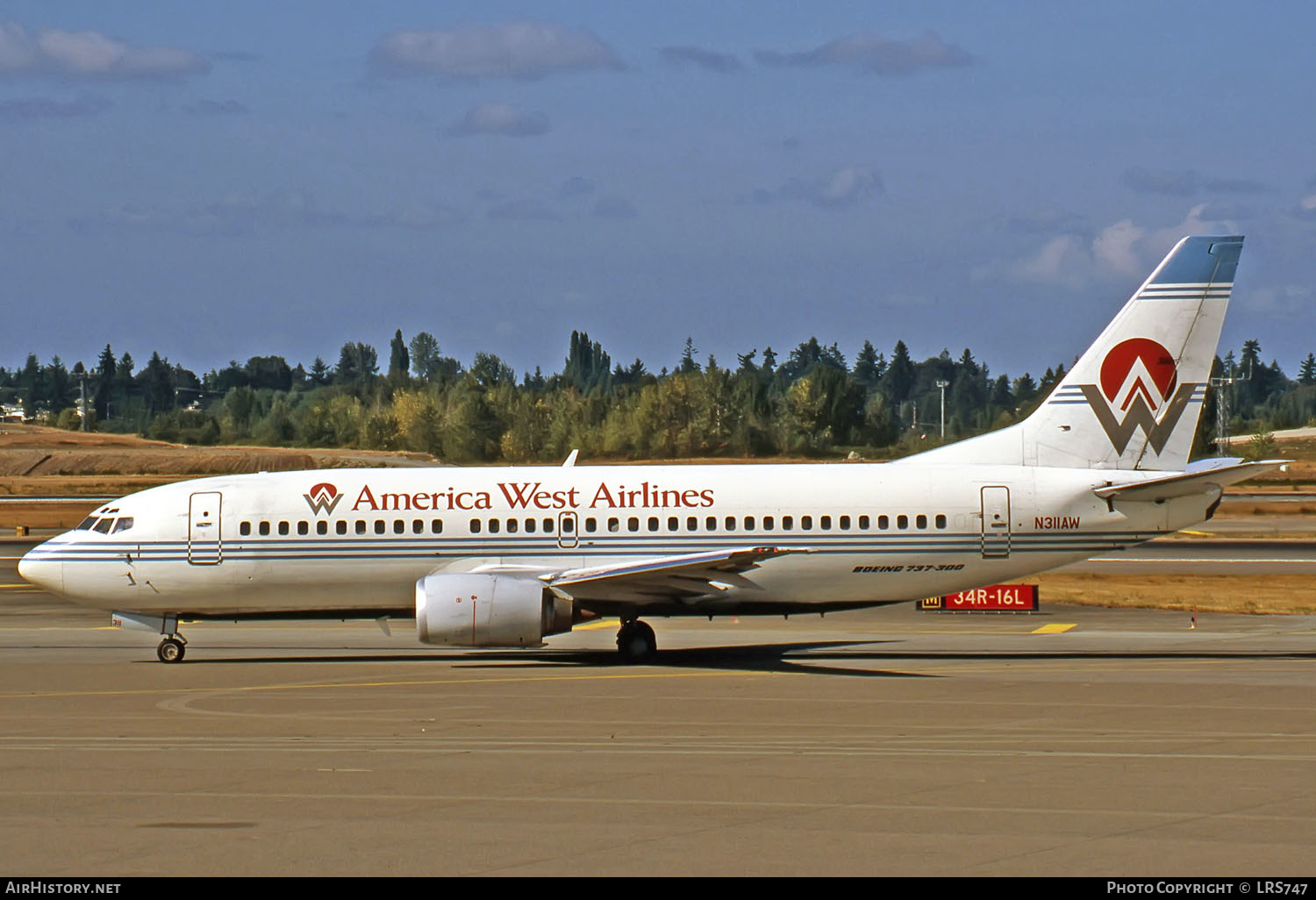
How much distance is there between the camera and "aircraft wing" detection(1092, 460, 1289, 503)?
30.2 m

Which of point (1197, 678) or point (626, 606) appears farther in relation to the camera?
point (626, 606)


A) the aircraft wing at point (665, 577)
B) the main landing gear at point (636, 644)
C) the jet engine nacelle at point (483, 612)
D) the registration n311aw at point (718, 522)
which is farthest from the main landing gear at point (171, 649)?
the main landing gear at point (636, 644)

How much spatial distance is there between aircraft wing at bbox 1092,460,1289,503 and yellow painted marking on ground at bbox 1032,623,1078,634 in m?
5.75

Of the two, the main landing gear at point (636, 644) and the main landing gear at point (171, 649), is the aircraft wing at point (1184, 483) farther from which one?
the main landing gear at point (171, 649)

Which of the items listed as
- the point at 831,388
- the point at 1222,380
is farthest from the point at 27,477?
the point at 1222,380

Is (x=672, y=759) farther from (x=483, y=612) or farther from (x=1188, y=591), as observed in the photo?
(x=1188, y=591)

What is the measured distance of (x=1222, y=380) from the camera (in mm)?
118500

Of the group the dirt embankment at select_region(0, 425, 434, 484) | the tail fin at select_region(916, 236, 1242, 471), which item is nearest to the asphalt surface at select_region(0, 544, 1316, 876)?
the tail fin at select_region(916, 236, 1242, 471)

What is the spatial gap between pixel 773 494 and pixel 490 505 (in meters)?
5.64

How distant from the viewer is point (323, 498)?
31969 mm

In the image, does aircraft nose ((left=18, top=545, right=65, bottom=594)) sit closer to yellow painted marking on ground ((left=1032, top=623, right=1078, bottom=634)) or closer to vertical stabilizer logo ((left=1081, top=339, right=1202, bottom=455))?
yellow painted marking on ground ((left=1032, top=623, right=1078, bottom=634))

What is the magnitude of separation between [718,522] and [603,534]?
90.5 inches

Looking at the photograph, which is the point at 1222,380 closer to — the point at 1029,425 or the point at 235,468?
the point at 235,468

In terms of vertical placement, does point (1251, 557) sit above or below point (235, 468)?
below
